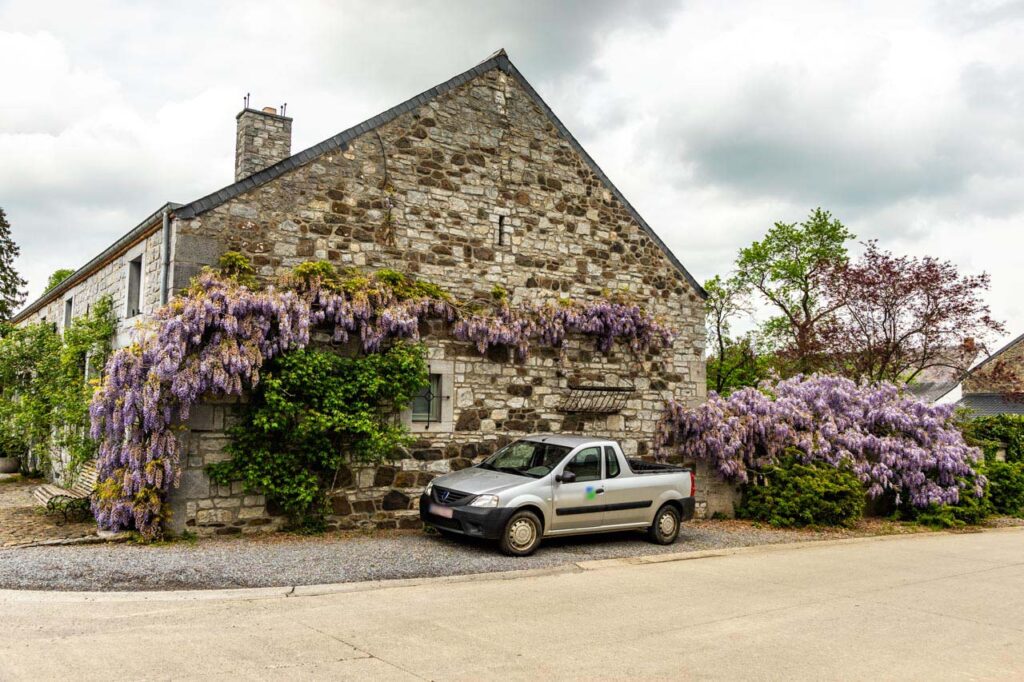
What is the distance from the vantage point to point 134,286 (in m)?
12.2

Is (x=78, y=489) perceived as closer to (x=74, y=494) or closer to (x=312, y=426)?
(x=74, y=494)

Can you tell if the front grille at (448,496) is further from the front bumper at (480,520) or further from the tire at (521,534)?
the tire at (521,534)

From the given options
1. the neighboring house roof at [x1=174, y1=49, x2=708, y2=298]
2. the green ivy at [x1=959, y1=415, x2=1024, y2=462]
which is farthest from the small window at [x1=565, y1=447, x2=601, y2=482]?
the green ivy at [x1=959, y1=415, x2=1024, y2=462]

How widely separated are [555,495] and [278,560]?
3518 mm

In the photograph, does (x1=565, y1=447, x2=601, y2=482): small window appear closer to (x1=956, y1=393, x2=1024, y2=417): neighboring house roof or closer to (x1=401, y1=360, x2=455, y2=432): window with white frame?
(x1=401, y1=360, x2=455, y2=432): window with white frame

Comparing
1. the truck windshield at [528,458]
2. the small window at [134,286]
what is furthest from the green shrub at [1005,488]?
the small window at [134,286]

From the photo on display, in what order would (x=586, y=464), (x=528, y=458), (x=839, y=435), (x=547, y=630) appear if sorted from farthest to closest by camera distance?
(x=839, y=435) → (x=528, y=458) → (x=586, y=464) → (x=547, y=630)

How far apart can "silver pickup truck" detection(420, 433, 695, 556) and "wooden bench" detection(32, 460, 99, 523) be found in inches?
190

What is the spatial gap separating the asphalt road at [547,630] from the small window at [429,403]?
3.49 metres

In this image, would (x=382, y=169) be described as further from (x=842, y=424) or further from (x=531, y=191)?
(x=842, y=424)

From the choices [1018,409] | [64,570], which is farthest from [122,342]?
[1018,409]

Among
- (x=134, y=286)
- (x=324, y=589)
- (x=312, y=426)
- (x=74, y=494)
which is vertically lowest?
(x=324, y=589)

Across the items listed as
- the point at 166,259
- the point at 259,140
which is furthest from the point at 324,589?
the point at 259,140

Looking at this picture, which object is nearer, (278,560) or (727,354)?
(278,560)
